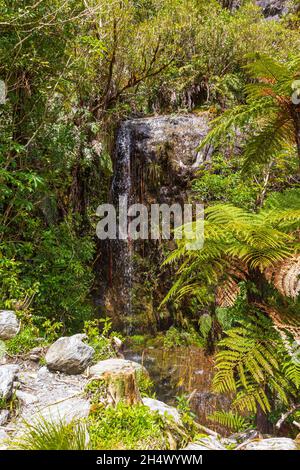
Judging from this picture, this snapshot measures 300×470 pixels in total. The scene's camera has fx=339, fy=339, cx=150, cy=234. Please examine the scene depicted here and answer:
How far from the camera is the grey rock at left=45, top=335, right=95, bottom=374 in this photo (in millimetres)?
2453

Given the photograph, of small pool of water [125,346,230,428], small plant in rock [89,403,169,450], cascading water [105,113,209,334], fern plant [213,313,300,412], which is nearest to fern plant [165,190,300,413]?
fern plant [213,313,300,412]

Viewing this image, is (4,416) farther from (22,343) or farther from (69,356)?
(22,343)

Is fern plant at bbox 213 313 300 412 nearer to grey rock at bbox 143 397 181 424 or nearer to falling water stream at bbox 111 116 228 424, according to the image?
grey rock at bbox 143 397 181 424

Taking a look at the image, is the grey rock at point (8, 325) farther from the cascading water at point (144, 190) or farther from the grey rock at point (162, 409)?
the cascading water at point (144, 190)

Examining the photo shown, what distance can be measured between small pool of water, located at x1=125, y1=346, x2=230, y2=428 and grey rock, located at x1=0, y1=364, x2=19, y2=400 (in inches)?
131

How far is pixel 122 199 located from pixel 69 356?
5434 mm

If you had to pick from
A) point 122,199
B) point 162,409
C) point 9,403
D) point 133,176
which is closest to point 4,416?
point 9,403

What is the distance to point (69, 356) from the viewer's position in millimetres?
2467

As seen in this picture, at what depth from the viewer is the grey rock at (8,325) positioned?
2760mm

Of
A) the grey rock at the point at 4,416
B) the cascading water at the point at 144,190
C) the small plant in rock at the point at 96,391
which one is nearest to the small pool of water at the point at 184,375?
the cascading water at the point at 144,190

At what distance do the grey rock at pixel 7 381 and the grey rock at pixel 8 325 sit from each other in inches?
23.9

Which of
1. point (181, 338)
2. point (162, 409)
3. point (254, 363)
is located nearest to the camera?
point (254, 363)

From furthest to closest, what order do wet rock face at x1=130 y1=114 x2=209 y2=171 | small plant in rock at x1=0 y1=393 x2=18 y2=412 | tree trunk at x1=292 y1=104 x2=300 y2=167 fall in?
1. wet rock face at x1=130 y1=114 x2=209 y2=171
2. small plant in rock at x1=0 y1=393 x2=18 y2=412
3. tree trunk at x1=292 y1=104 x2=300 y2=167
